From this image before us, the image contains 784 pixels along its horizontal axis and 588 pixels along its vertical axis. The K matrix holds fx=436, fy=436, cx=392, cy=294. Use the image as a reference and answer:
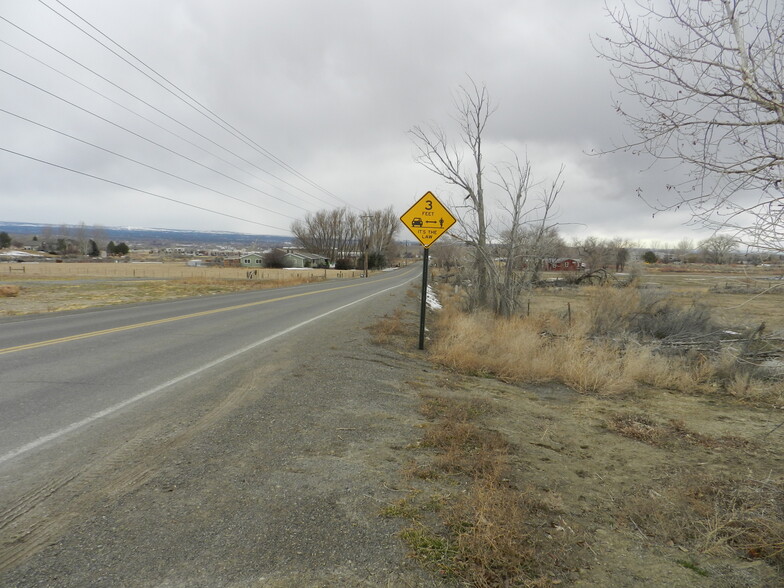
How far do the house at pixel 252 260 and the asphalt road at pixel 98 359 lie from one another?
103m

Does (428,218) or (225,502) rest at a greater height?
(428,218)

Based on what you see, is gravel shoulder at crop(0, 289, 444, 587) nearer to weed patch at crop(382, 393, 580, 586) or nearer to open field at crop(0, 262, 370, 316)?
weed patch at crop(382, 393, 580, 586)

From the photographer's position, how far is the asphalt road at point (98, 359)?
450cm

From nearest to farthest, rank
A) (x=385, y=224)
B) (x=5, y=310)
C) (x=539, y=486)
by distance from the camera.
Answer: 1. (x=539, y=486)
2. (x=5, y=310)
3. (x=385, y=224)

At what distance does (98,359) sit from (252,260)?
11308cm

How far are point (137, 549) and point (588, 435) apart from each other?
4.73 meters

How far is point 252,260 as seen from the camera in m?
115

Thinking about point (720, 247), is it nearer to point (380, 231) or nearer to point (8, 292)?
point (8, 292)

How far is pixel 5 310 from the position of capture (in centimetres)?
1576

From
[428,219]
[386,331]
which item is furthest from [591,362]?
[386,331]

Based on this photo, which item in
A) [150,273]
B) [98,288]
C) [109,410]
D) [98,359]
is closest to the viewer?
[109,410]

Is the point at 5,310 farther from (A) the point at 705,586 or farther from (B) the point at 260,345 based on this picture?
(A) the point at 705,586

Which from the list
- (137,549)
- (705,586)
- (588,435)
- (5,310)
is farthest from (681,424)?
(5,310)

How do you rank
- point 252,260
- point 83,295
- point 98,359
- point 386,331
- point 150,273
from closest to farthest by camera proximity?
point 98,359, point 386,331, point 83,295, point 150,273, point 252,260
